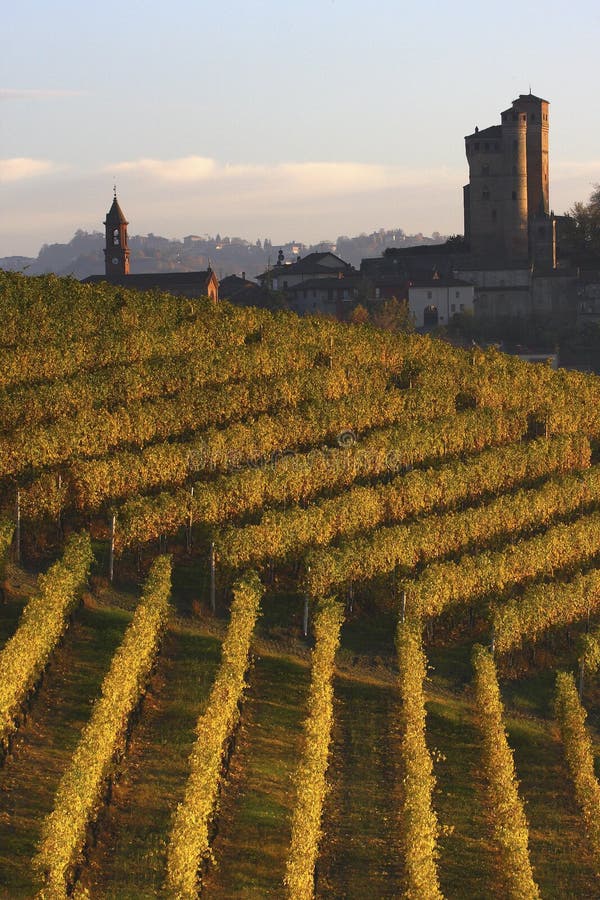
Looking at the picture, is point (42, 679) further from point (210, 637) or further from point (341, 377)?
point (341, 377)

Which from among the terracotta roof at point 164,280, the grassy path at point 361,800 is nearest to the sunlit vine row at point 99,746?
the grassy path at point 361,800

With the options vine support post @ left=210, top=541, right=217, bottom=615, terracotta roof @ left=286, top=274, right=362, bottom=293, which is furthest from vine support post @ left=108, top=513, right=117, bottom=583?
→ terracotta roof @ left=286, top=274, right=362, bottom=293

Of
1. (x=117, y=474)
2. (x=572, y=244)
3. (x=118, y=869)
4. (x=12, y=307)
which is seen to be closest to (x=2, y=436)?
(x=117, y=474)

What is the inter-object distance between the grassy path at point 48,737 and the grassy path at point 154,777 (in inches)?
36.8

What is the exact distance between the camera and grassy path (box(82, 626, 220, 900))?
19.7 meters

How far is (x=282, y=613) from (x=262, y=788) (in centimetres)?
679

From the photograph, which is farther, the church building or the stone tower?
the stone tower

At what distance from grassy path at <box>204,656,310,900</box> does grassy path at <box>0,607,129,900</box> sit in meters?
2.67

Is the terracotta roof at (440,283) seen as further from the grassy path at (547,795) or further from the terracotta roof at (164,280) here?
the grassy path at (547,795)

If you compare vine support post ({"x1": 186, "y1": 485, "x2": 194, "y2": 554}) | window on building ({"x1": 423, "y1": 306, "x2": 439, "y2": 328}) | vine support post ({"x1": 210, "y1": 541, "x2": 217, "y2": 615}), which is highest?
window on building ({"x1": 423, "y1": 306, "x2": 439, "y2": 328})

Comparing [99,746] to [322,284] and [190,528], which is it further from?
[322,284]

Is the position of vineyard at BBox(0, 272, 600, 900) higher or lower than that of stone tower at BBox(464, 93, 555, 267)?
lower

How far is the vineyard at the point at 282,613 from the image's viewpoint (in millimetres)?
20797

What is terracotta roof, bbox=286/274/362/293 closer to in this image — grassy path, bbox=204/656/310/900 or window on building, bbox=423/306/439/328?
window on building, bbox=423/306/439/328
